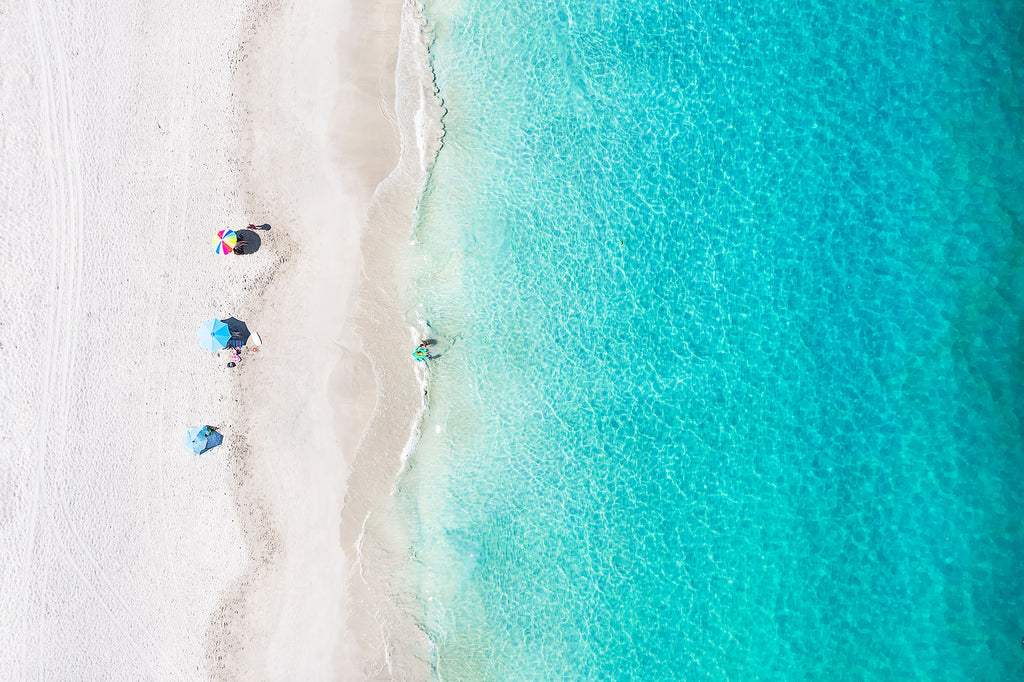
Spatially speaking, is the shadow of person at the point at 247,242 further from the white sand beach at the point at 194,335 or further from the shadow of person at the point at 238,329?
the shadow of person at the point at 238,329

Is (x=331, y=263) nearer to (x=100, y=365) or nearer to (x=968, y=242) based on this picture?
(x=100, y=365)

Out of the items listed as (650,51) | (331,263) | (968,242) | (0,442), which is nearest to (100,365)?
(0,442)

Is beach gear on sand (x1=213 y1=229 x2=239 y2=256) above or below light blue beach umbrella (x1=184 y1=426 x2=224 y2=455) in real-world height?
above

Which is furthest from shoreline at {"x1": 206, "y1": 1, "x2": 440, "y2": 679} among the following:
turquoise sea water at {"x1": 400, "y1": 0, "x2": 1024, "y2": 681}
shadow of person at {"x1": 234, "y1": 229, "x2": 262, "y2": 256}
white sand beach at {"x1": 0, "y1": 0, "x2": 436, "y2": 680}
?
turquoise sea water at {"x1": 400, "y1": 0, "x2": 1024, "y2": 681}

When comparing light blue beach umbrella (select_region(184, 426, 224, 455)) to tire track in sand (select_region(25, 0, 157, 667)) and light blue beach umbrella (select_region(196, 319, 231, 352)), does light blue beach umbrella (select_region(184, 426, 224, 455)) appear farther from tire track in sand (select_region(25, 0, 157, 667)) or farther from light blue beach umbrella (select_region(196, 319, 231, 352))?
tire track in sand (select_region(25, 0, 157, 667))

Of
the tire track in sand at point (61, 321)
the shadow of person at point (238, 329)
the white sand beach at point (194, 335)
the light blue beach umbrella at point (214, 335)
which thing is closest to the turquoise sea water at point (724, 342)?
the white sand beach at point (194, 335)
